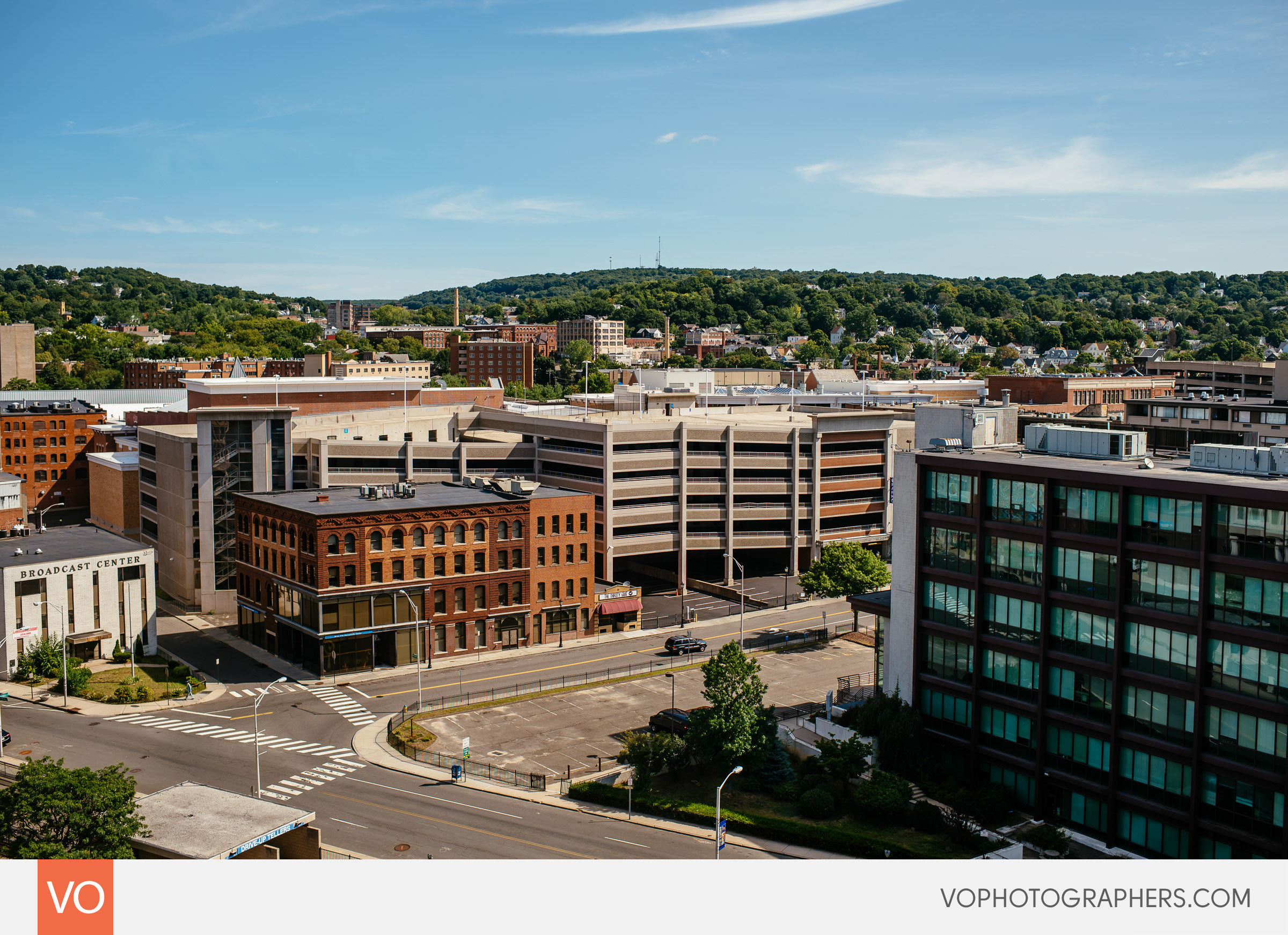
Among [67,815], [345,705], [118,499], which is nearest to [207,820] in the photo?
[67,815]

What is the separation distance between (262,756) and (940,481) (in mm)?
45056

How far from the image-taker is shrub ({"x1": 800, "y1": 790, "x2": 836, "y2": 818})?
6038cm

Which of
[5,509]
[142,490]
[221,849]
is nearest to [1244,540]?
[221,849]

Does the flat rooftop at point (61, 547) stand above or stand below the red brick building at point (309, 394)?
below

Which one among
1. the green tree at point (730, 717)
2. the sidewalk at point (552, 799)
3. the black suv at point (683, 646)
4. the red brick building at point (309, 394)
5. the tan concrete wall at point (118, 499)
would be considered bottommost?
the sidewalk at point (552, 799)

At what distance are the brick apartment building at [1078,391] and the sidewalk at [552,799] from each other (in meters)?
128

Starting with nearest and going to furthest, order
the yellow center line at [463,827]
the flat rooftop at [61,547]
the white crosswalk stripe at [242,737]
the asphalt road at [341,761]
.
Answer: the yellow center line at [463,827] < the asphalt road at [341,761] < the white crosswalk stripe at [242,737] < the flat rooftop at [61,547]

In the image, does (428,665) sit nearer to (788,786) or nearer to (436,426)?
(788,786)

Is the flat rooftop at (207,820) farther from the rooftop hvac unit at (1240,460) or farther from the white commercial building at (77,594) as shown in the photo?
the rooftop hvac unit at (1240,460)

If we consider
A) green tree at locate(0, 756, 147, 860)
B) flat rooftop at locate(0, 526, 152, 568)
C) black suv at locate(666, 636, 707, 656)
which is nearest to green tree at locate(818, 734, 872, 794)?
black suv at locate(666, 636, 707, 656)

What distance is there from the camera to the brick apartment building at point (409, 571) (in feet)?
284

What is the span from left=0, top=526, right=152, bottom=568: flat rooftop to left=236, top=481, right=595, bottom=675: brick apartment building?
10493 millimetres

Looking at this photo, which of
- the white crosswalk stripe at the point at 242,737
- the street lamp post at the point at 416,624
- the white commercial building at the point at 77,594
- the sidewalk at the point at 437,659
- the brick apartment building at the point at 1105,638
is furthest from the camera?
the sidewalk at the point at 437,659

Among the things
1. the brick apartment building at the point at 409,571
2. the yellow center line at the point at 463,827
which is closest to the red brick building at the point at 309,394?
the brick apartment building at the point at 409,571
